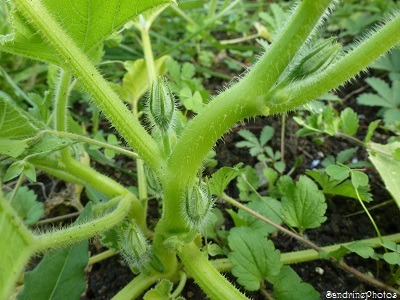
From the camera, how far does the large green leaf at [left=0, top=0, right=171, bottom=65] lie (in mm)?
1112

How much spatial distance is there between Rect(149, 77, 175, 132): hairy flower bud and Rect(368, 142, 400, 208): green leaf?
0.78m

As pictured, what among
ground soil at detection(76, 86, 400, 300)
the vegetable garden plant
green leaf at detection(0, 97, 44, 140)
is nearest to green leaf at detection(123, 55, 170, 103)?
the vegetable garden plant

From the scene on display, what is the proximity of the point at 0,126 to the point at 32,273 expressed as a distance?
16.6 inches

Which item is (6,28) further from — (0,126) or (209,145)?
(209,145)

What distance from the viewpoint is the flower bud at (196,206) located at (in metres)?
1.12

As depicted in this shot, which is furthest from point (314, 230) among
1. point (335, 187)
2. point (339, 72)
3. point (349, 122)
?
point (339, 72)

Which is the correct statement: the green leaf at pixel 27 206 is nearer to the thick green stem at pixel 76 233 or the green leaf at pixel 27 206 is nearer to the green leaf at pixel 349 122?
the thick green stem at pixel 76 233

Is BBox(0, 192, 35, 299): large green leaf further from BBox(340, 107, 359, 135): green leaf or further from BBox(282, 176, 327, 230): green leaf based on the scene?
BBox(340, 107, 359, 135): green leaf

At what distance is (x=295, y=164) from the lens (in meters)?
1.89

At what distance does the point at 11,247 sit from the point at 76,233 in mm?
209

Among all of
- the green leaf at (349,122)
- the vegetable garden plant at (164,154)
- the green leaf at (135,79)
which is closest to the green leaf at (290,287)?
the vegetable garden plant at (164,154)

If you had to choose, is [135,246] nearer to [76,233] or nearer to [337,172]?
[76,233]

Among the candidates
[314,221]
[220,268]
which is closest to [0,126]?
[220,268]

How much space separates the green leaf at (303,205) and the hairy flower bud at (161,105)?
506mm
